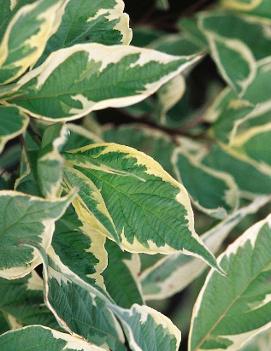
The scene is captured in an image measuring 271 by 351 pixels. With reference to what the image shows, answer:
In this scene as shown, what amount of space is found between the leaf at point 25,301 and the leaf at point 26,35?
0.74ft

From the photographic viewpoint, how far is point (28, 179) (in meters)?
0.63

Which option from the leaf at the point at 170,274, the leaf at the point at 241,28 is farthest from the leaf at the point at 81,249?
the leaf at the point at 241,28

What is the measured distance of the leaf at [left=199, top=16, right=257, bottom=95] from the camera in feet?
3.12

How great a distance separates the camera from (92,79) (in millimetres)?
574

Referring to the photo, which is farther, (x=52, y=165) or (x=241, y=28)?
(x=241, y=28)

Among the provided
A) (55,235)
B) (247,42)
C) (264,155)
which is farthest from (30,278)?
(247,42)

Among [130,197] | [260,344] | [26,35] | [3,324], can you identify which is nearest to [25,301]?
[3,324]

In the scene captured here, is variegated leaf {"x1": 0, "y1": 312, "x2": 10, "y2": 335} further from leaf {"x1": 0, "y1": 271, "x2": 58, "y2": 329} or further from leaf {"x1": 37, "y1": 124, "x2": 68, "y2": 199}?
leaf {"x1": 37, "y1": 124, "x2": 68, "y2": 199}

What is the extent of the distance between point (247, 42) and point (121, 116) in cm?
25

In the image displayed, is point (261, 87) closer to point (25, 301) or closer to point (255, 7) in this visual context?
point (255, 7)

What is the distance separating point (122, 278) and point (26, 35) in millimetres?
320

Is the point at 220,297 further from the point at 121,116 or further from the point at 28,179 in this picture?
the point at 121,116

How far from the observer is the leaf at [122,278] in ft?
2.36

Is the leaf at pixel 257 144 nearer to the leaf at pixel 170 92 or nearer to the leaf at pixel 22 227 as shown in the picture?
the leaf at pixel 170 92
